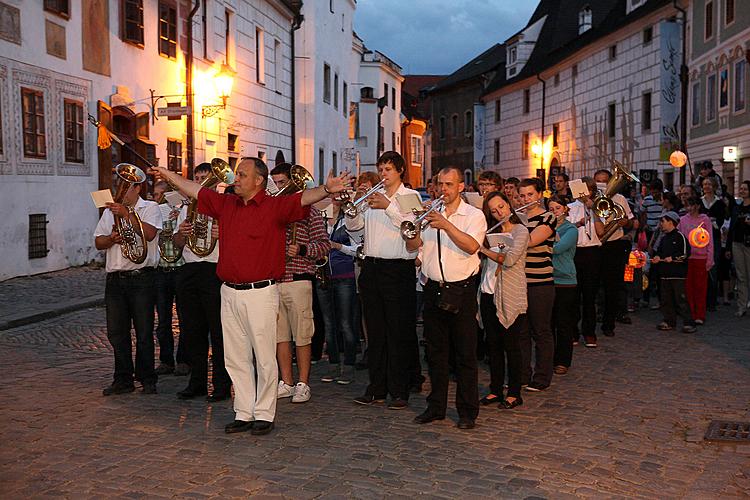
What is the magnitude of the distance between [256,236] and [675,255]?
7.78 metres

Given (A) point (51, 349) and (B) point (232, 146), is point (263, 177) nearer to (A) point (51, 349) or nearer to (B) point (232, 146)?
(A) point (51, 349)

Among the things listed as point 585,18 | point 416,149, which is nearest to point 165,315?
point 585,18

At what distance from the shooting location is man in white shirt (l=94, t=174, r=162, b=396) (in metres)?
8.58

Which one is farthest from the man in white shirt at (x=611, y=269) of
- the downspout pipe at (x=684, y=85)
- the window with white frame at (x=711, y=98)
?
the downspout pipe at (x=684, y=85)

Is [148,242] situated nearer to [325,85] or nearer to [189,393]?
[189,393]

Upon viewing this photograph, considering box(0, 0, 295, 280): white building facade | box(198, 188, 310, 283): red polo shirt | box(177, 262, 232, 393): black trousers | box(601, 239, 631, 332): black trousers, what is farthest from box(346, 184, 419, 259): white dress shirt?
box(0, 0, 295, 280): white building facade

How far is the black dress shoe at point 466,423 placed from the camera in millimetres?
7386

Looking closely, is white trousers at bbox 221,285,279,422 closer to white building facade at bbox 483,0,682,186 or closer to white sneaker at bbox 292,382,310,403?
white sneaker at bbox 292,382,310,403

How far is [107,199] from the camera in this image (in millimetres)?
8266

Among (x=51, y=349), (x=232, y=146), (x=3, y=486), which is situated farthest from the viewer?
(x=232, y=146)

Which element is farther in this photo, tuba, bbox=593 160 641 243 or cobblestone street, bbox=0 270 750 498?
tuba, bbox=593 160 641 243

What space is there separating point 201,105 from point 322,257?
17.8m

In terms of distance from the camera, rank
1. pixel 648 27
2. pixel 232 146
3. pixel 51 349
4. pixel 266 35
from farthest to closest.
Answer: pixel 648 27 → pixel 266 35 → pixel 232 146 → pixel 51 349

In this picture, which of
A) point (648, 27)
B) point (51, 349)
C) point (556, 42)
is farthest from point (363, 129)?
point (51, 349)
